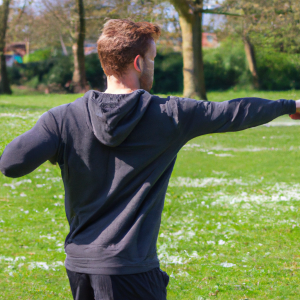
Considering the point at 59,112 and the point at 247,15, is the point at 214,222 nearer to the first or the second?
the point at 59,112

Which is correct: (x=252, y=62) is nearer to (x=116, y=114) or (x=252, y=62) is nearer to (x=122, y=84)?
(x=122, y=84)

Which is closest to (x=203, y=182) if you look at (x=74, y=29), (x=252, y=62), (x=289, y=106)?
(x=289, y=106)

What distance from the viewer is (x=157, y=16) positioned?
2102 centimetres

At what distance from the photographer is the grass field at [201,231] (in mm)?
5348

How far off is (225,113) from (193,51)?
2184 cm

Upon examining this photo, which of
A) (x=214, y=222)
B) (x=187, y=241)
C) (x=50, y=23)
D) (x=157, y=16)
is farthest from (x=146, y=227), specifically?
(x=50, y=23)

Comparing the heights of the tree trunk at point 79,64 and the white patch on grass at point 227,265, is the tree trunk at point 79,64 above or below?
above

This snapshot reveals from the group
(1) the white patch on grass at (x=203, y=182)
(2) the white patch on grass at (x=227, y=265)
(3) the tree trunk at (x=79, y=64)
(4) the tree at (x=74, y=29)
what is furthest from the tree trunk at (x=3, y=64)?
(2) the white patch on grass at (x=227, y=265)

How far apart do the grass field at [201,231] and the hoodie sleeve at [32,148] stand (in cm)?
245

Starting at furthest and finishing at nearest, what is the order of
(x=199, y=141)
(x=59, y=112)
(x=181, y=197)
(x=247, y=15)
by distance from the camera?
1. (x=247, y=15)
2. (x=199, y=141)
3. (x=181, y=197)
4. (x=59, y=112)

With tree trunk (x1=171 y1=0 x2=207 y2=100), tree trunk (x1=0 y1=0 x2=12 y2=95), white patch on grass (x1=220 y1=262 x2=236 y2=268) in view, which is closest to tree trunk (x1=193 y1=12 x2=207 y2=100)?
tree trunk (x1=171 y1=0 x2=207 y2=100)

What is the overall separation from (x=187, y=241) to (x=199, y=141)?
11.2 meters

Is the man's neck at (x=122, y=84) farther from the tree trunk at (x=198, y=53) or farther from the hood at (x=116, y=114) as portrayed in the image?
the tree trunk at (x=198, y=53)

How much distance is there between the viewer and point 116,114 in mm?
2033
